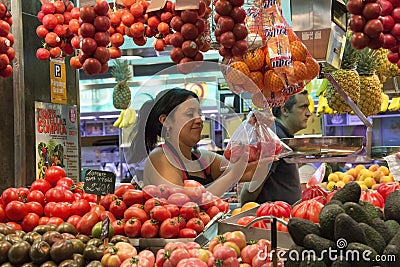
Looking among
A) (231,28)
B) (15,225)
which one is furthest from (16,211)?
(231,28)

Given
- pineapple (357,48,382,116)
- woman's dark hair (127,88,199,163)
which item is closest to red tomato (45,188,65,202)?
woman's dark hair (127,88,199,163)

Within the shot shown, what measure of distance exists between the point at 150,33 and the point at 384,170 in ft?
9.19

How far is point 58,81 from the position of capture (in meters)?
5.14

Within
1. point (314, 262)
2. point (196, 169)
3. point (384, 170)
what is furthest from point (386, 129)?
point (314, 262)

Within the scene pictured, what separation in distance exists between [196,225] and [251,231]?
546mm

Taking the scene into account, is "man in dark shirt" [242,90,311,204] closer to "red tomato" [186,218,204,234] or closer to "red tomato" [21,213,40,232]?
"red tomato" [186,218,204,234]

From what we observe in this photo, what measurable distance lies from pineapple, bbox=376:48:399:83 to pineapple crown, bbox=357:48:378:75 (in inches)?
2.9

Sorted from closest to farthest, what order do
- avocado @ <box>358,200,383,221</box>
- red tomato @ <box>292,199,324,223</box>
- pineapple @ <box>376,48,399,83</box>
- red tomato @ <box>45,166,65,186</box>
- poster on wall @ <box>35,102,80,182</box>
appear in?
avocado @ <box>358,200,383,221</box> → red tomato @ <box>292,199,324,223</box> → red tomato @ <box>45,166,65,186</box> → poster on wall @ <box>35,102,80,182</box> → pineapple @ <box>376,48,399,83</box>

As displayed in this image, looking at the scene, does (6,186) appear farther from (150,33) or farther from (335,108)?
(335,108)

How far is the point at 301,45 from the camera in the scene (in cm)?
322

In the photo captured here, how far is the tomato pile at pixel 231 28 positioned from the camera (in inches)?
120

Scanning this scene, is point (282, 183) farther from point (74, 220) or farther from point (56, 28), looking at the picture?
point (56, 28)

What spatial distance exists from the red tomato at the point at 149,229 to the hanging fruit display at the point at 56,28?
1.47m

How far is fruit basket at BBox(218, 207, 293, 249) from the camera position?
8.13ft
